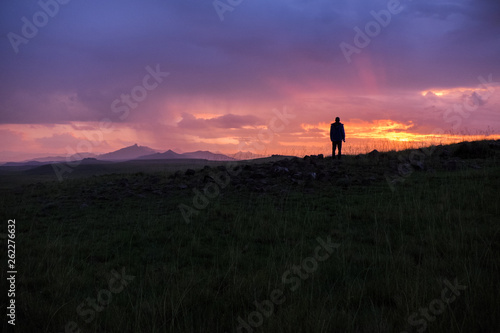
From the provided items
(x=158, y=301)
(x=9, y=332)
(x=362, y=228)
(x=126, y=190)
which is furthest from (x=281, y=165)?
(x=9, y=332)

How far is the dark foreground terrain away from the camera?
11.8 feet

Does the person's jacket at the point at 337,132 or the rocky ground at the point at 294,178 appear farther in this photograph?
the person's jacket at the point at 337,132

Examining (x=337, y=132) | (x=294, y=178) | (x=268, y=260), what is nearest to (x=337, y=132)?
(x=337, y=132)

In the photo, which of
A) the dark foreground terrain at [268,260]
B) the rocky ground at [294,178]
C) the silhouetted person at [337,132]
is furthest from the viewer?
the silhouetted person at [337,132]

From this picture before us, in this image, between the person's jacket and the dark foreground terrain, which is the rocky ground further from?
the person's jacket

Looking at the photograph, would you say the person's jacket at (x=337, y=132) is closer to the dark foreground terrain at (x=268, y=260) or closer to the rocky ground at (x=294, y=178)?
the rocky ground at (x=294, y=178)

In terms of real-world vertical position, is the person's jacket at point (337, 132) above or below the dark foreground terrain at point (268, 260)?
above

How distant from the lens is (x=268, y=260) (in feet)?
17.5

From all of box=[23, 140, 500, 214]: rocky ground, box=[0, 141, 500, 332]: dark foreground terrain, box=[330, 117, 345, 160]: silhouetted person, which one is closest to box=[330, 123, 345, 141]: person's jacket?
box=[330, 117, 345, 160]: silhouetted person

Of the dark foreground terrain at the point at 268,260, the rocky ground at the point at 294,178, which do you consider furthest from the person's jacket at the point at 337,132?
the dark foreground terrain at the point at 268,260

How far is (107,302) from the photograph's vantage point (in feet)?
13.9

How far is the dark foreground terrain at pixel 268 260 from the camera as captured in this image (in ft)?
11.8

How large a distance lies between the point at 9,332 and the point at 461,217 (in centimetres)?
859

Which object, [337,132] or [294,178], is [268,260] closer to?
[294,178]
